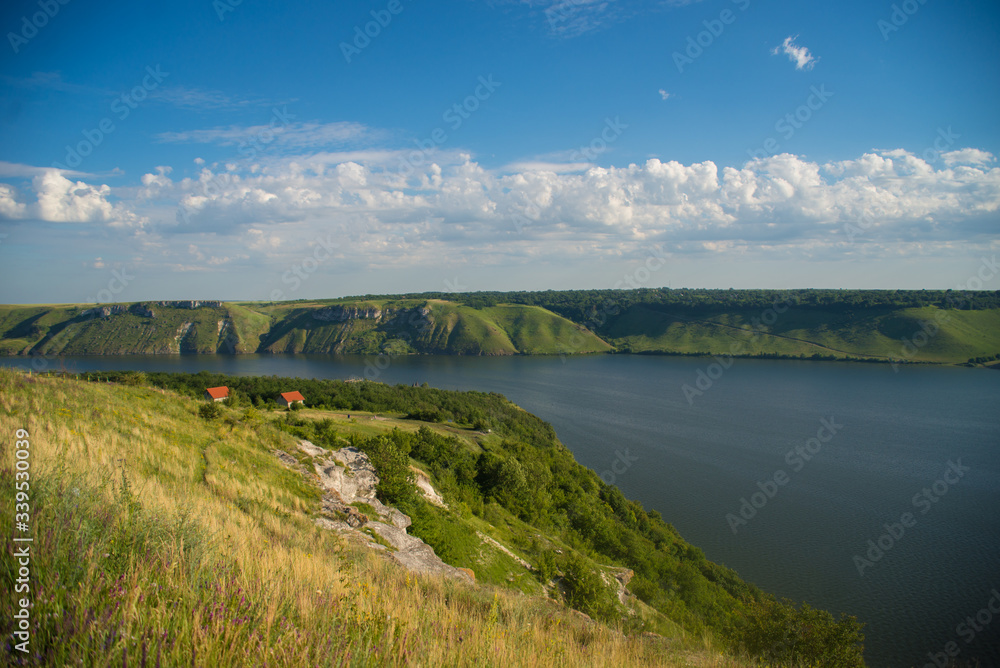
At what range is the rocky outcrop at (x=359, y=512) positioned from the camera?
10.5 meters

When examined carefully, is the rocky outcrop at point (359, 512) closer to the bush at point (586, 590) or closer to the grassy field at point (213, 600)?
the grassy field at point (213, 600)

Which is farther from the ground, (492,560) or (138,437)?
(138,437)

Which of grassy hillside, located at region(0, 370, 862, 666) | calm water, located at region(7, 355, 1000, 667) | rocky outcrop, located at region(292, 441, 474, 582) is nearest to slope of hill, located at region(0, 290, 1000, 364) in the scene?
calm water, located at region(7, 355, 1000, 667)

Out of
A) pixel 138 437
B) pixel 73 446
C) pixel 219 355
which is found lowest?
pixel 219 355

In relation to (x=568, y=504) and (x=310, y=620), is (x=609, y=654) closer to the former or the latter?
(x=310, y=620)

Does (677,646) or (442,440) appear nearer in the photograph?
(677,646)

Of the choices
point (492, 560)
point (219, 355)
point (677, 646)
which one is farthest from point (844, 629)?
point (219, 355)

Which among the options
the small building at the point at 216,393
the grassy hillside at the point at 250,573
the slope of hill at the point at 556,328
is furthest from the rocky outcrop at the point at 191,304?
the grassy hillside at the point at 250,573

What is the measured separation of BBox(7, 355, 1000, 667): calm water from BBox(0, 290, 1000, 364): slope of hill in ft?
117

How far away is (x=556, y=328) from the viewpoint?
550 feet

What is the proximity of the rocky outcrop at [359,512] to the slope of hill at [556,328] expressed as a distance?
135350mm

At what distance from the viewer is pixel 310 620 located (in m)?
3.18

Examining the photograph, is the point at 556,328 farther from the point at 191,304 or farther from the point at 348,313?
the point at 191,304

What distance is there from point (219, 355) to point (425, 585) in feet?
595
